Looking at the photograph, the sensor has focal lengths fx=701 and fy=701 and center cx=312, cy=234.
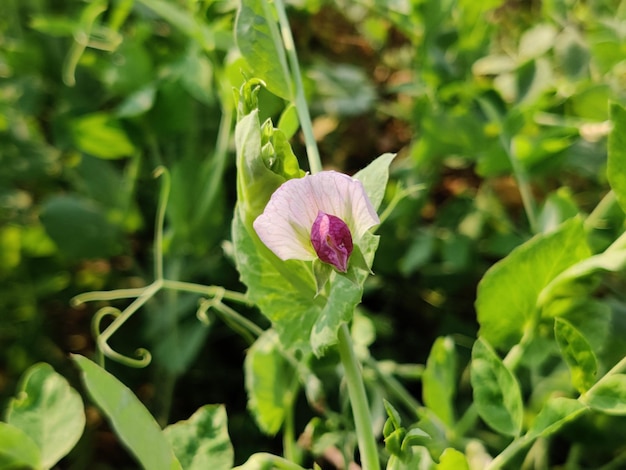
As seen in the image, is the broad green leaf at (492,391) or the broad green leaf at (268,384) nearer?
the broad green leaf at (492,391)

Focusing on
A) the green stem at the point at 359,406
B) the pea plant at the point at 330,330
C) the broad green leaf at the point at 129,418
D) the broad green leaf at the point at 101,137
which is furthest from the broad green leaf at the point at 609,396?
the broad green leaf at the point at 101,137

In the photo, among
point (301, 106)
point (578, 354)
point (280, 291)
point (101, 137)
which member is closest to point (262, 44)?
point (301, 106)

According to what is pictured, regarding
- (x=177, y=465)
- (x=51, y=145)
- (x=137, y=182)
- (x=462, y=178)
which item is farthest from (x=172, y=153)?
(x=177, y=465)

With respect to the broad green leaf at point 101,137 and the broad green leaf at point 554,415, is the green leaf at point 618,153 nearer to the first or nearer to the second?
the broad green leaf at point 554,415

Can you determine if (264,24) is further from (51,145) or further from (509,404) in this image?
(51,145)

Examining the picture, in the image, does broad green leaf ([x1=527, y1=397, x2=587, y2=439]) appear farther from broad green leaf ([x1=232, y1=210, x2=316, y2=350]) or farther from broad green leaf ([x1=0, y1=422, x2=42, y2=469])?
broad green leaf ([x1=0, y1=422, x2=42, y2=469])

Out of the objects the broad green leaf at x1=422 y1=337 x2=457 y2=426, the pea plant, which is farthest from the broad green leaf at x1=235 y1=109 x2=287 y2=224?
the broad green leaf at x1=422 y1=337 x2=457 y2=426
